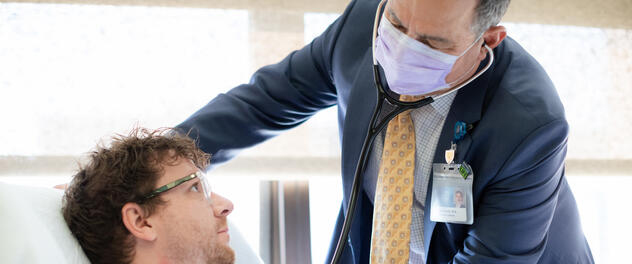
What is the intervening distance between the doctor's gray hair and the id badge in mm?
295

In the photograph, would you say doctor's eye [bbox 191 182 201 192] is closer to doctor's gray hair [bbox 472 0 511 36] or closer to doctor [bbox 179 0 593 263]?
doctor [bbox 179 0 593 263]

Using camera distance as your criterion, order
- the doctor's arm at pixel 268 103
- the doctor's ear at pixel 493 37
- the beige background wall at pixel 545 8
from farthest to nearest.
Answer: the beige background wall at pixel 545 8 → the doctor's arm at pixel 268 103 → the doctor's ear at pixel 493 37

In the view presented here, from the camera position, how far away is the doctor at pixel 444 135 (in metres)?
1.21

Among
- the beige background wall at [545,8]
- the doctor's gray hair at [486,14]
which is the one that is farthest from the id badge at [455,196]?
the beige background wall at [545,8]

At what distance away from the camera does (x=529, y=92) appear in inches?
49.4

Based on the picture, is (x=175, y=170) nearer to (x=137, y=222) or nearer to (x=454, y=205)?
(x=137, y=222)

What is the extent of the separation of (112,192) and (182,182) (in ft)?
0.51

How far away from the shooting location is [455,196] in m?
1.27

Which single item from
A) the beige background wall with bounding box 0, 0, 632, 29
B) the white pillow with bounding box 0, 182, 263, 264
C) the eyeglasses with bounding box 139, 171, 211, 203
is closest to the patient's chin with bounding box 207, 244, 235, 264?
the eyeglasses with bounding box 139, 171, 211, 203

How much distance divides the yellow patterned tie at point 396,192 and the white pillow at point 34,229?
25.9 inches

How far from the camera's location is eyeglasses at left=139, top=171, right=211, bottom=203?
135cm

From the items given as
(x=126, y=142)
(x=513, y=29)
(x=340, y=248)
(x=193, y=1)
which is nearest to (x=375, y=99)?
(x=340, y=248)

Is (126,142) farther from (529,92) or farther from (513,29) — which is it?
(513,29)

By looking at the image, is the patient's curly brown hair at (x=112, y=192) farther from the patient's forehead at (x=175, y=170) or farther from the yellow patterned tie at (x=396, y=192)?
the yellow patterned tie at (x=396, y=192)
